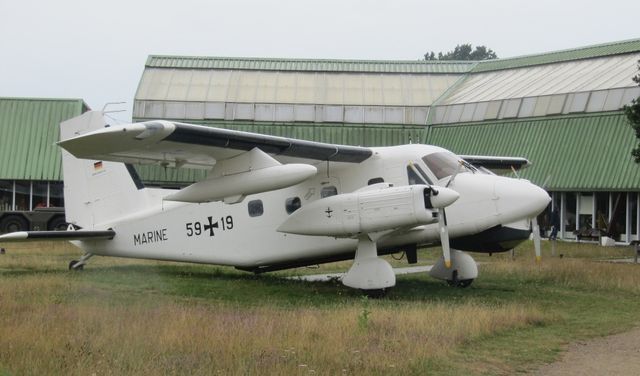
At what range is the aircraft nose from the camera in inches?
574

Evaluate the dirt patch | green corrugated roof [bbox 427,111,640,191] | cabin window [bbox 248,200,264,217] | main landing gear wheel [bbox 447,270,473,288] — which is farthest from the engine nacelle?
green corrugated roof [bbox 427,111,640,191]

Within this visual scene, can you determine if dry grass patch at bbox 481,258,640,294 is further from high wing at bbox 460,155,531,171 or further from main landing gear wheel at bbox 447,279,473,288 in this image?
high wing at bbox 460,155,531,171

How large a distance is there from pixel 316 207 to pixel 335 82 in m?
34.7

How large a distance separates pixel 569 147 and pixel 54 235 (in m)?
28.7

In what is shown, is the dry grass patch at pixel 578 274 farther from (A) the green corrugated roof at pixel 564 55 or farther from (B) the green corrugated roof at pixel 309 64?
(B) the green corrugated roof at pixel 309 64

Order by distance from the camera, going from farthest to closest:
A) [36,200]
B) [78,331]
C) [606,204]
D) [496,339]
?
[36,200] < [606,204] < [496,339] < [78,331]

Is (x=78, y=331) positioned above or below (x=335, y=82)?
below

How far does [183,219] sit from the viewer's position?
18.1 m

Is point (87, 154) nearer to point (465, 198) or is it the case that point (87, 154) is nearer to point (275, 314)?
point (275, 314)

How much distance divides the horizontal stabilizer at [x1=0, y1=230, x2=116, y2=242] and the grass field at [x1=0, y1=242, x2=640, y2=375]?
3.06ft

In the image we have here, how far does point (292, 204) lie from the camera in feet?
54.7

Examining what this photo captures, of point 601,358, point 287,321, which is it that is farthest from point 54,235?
point 601,358

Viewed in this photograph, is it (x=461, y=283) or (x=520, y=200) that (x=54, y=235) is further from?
(x=520, y=200)

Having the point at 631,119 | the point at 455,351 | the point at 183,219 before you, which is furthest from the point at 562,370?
the point at 631,119
